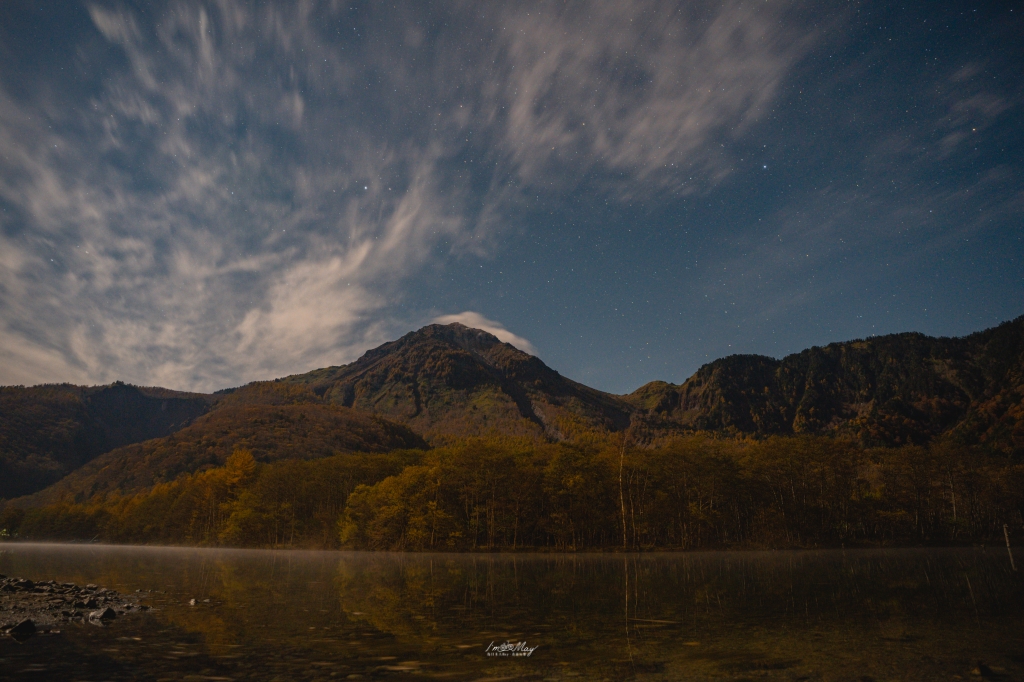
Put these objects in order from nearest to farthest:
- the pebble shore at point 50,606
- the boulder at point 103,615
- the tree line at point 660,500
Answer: the pebble shore at point 50,606
the boulder at point 103,615
the tree line at point 660,500

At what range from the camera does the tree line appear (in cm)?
9144

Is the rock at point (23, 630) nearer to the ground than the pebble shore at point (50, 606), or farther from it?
farther from it

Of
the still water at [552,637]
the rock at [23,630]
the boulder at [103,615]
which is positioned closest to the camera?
the still water at [552,637]

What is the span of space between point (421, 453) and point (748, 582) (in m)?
114

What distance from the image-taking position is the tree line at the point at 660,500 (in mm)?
91438

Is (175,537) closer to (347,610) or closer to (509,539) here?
(509,539)

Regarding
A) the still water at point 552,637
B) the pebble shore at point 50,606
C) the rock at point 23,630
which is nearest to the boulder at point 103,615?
the pebble shore at point 50,606

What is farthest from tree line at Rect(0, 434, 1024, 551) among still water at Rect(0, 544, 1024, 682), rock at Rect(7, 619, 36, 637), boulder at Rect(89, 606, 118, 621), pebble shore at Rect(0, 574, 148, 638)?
rock at Rect(7, 619, 36, 637)

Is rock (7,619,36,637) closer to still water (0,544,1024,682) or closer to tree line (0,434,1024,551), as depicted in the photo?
still water (0,544,1024,682)

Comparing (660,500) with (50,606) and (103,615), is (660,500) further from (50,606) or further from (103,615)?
(103,615)

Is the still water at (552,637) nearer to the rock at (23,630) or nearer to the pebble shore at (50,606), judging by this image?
the rock at (23,630)

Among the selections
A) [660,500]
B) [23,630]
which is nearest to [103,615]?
[23,630]

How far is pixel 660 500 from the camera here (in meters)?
93.2

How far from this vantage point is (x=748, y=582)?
33.2 m
